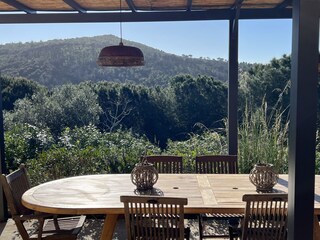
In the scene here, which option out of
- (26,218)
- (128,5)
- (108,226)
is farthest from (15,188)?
(128,5)

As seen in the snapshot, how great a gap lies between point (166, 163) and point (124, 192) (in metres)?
0.98

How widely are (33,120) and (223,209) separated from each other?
8167 mm

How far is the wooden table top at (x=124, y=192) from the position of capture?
262 centimetres

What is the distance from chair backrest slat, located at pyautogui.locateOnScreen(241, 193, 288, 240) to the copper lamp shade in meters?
1.49

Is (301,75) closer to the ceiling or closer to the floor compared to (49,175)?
closer to the ceiling

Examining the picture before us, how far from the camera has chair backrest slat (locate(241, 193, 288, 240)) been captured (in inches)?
93.7

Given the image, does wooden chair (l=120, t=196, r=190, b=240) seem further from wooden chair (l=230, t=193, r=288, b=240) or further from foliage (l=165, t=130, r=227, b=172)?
foliage (l=165, t=130, r=227, b=172)

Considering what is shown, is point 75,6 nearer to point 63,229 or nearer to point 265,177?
point 63,229

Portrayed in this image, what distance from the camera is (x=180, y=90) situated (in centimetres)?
1063

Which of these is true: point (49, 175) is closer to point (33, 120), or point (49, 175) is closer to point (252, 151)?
point (252, 151)

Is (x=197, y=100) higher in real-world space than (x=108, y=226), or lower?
higher

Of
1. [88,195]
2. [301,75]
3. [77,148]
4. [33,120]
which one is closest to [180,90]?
[33,120]

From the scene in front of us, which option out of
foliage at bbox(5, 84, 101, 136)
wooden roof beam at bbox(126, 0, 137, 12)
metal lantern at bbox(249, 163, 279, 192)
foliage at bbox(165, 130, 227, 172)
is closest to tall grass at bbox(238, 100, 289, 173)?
foliage at bbox(165, 130, 227, 172)

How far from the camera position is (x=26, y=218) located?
9.08 feet
